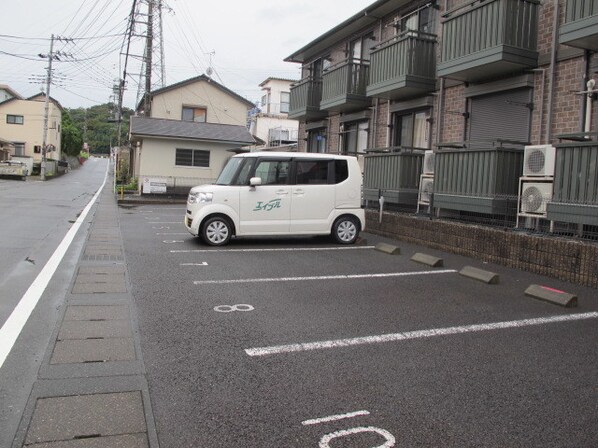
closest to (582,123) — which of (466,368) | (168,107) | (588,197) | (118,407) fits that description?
(588,197)

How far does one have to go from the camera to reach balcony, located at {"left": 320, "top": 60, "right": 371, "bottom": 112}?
49.9 feet

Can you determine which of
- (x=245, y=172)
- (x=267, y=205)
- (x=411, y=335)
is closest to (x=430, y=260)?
(x=267, y=205)

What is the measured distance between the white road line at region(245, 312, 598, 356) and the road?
0.06 ft

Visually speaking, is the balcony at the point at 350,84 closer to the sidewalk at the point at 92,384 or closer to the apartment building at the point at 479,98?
the apartment building at the point at 479,98

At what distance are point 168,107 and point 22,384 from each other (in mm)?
33388

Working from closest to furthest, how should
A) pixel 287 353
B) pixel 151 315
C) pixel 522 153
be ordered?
pixel 287 353 < pixel 151 315 < pixel 522 153

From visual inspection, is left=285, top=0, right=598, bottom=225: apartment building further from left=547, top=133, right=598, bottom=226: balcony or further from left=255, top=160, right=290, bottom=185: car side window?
left=255, top=160, right=290, bottom=185: car side window

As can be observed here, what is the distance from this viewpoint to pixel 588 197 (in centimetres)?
734

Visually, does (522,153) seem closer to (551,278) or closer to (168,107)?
(551,278)

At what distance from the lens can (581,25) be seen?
7773mm

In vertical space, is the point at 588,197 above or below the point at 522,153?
below

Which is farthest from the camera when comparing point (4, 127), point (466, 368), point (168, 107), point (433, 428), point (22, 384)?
point (4, 127)

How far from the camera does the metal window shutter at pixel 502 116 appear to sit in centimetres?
999

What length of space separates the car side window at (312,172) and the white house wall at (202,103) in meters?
26.4
